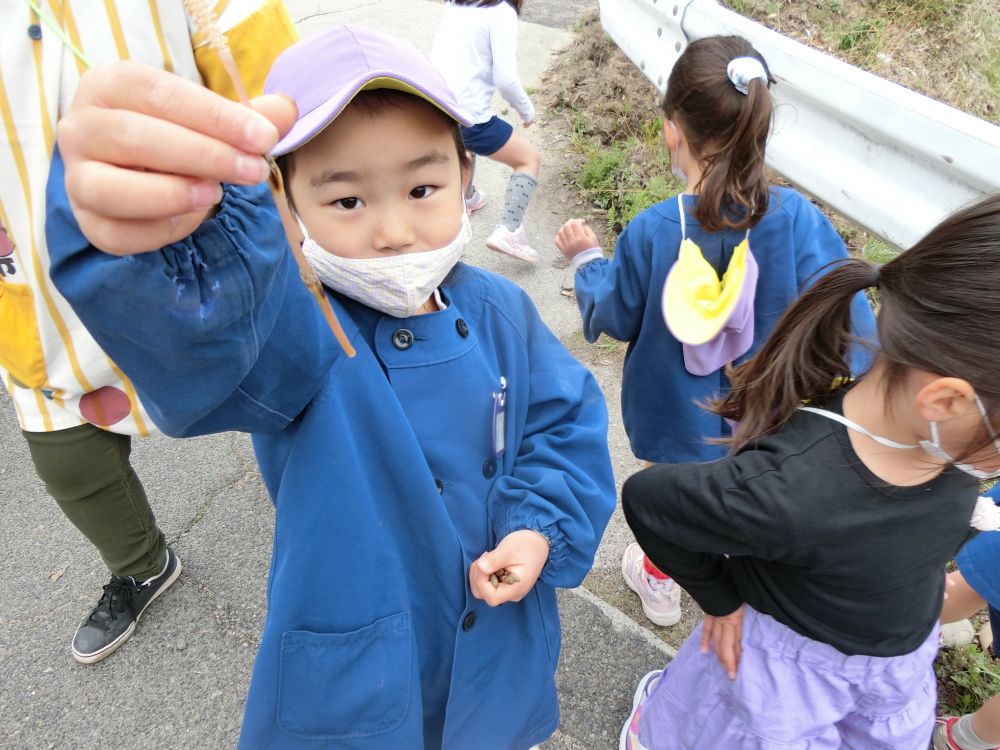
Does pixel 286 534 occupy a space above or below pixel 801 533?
above

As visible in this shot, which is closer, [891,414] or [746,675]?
[891,414]

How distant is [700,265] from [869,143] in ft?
3.98

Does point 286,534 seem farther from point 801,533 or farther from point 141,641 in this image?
point 141,641

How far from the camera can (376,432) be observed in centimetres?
107

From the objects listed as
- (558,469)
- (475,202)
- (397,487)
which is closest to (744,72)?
(558,469)

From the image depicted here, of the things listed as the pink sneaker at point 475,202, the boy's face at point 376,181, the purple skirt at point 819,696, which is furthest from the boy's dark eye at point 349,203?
the pink sneaker at point 475,202

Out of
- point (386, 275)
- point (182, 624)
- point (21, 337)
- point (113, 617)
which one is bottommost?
point (182, 624)

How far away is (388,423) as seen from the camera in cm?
106

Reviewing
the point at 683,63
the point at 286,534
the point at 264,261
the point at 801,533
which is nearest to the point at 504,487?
the point at 286,534

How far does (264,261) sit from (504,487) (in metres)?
0.67

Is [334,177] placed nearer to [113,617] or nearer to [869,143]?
[113,617]

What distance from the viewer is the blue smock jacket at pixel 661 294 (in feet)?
6.40

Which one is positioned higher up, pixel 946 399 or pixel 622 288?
pixel 946 399

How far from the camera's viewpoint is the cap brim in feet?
2.90
